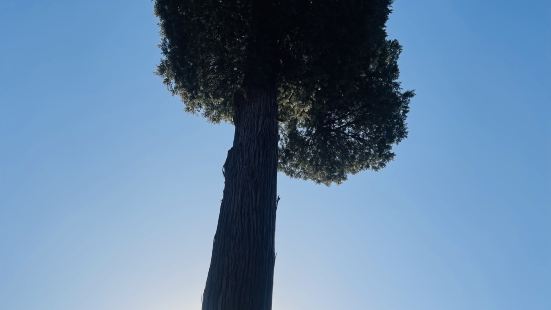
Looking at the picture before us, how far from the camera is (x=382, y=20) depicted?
1087 cm

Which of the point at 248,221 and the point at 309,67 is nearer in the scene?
the point at 248,221

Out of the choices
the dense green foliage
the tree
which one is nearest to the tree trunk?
the tree

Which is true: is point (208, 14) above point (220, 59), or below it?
above

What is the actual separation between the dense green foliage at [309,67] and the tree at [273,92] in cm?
2

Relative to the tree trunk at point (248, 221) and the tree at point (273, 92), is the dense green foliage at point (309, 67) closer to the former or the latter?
the tree at point (273, 92)

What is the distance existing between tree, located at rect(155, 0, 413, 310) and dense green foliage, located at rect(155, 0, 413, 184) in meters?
0.02

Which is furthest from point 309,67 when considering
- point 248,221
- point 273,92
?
point 248,221

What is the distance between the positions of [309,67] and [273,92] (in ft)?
4.04

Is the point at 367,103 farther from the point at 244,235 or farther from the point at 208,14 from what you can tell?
the point at 244,235

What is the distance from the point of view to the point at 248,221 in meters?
6.73

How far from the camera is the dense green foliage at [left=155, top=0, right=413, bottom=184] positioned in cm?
1005

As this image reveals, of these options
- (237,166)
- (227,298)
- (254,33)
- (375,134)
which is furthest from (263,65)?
(227,298)

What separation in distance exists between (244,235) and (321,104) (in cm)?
507

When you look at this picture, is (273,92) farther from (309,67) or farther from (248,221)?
(248,221)
